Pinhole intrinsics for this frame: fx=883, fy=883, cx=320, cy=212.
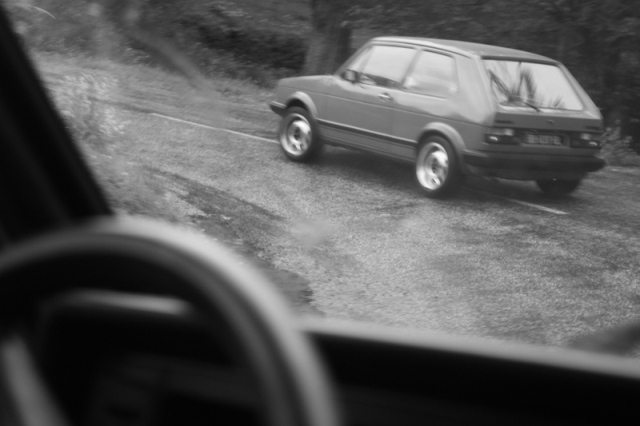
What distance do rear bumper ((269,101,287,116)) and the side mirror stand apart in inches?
17.0

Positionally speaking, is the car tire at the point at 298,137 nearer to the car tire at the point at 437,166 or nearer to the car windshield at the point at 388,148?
the car windshield at the point at 388,148

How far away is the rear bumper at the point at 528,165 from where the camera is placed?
15.7 ft

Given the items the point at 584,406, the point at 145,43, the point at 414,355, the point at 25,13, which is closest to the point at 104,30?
the point at 145,43

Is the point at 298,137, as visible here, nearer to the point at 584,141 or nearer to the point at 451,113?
the point at 451,113

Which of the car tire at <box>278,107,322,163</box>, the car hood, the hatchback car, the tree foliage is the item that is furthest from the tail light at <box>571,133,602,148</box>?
the car tire at <box>278,107,322,163</box>

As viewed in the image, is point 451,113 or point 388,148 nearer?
point 451,113

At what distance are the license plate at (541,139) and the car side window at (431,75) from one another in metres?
0.51

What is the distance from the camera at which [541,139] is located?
5.04 metres

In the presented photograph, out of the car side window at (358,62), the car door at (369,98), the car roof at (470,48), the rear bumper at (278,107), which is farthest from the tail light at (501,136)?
the rear bumper at (278,107)

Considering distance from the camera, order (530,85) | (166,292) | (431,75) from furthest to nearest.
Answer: (431,75), (530,85), (166,292)

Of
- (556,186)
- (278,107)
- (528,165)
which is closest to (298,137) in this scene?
(278,107)

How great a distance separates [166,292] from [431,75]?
450 cm

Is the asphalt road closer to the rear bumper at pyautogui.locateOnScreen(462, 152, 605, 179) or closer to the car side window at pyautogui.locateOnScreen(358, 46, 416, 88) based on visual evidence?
the rear bumper at pyautogui.locateOnScreen(462, 152, 605, 179)

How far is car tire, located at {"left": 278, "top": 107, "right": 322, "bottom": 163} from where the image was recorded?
5.40 metres
